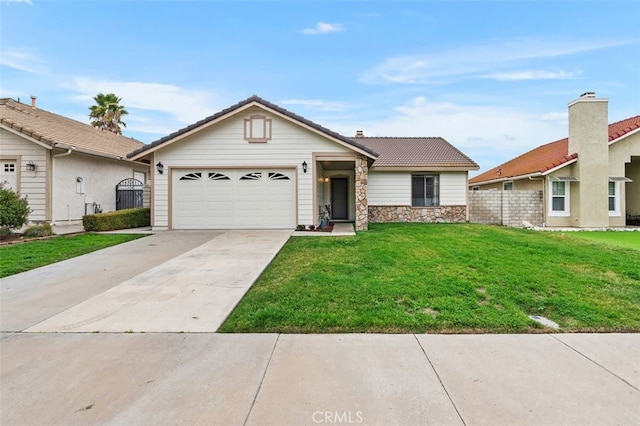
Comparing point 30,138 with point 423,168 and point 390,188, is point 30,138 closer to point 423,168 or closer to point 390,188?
point 390,188

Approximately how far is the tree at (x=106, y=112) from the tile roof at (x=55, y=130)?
1253 cm

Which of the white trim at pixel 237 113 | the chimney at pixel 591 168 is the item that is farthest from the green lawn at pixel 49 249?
the chimney at pixel 591 168

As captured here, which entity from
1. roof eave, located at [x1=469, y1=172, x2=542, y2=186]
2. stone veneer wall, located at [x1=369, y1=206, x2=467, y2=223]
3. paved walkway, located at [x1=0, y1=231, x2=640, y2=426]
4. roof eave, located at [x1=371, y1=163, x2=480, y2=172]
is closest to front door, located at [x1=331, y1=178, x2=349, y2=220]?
stone veneer wall, located at [x1=369, y1=206, x2=467, y2=223]

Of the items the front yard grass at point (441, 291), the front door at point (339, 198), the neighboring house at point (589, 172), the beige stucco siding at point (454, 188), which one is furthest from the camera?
the front door at point (339, 198)

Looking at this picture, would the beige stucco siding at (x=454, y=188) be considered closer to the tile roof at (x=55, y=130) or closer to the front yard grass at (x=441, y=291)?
the front yard grass at (x=441, y=291)

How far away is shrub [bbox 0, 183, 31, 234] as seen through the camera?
9203 millimetres

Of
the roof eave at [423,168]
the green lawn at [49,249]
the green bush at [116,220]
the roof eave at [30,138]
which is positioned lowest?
the green lawn at [49,249]

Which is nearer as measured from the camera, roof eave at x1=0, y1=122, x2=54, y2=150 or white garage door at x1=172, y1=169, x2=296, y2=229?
roof eave at x1=0, y1=122, x2=54, y2=150

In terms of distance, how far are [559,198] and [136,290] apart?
16910mm

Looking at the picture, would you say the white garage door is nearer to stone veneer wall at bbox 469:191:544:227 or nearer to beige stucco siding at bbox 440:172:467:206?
beige stucco siding at bbox 440:172:467:206

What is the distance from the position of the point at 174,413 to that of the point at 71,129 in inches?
662

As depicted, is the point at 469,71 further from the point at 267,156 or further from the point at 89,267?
the point at 89,267

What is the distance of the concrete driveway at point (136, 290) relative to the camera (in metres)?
3.73

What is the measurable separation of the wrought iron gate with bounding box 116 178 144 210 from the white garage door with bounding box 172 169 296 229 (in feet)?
18.8
